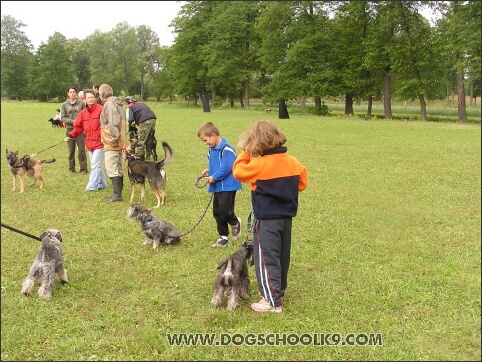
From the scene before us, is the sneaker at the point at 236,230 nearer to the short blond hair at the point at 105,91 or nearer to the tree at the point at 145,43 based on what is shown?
the tree at the point at 145,43

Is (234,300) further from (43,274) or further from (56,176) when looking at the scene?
(56,176)

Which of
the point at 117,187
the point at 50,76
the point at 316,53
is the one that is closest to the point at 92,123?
the point at 117,187

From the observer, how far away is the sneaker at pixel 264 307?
432 cm

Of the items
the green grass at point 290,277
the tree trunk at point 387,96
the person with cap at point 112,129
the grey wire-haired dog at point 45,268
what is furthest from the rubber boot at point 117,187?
the tree trunk at point 387,96

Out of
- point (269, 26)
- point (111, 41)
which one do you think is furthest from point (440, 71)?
point (111, 41)

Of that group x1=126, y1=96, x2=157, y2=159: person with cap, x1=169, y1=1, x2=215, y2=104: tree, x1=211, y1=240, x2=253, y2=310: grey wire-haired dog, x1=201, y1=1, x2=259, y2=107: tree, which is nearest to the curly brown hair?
x1=211, y1=240, x2=253, y2=310: grey wire-haired dog

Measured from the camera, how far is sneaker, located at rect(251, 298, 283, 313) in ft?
14.2

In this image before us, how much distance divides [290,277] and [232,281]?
1.18 m

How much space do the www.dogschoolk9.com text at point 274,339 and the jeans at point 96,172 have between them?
254 inches

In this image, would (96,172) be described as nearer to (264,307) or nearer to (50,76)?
(50,76)

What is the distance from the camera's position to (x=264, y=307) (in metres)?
4.35

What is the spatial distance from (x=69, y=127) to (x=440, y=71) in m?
34.0

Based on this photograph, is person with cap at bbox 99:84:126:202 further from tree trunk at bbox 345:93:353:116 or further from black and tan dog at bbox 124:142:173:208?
tree trunk at bbox 345:93:353:116

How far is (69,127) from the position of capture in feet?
38.5
